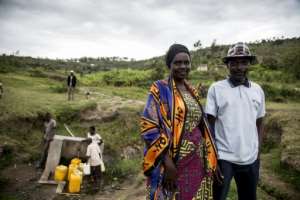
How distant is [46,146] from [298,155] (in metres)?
5.22

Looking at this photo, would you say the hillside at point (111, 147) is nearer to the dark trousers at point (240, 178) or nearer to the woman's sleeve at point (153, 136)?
the dark trousers at point (240, 178)

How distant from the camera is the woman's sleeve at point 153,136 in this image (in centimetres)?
183

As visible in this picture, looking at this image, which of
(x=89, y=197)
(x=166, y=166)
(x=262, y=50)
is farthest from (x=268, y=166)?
(x=262, y=50)

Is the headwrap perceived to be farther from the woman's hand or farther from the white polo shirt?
the woman's hand

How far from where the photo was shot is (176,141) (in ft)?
6.19

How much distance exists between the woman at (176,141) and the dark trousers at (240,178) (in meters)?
0.13

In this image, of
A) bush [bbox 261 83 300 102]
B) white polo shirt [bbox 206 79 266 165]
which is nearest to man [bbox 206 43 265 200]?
white polo shirt [bbox 206 79 266 165]

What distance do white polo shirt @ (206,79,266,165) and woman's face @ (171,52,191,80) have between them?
334 millimetres

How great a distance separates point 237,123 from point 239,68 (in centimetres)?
45

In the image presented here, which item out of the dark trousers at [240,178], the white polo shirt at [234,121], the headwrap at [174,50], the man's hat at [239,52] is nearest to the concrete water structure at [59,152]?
the dark trousers at [240,178]

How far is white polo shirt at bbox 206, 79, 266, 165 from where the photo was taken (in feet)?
7.06

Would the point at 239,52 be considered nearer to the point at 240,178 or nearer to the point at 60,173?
the point at 240,178

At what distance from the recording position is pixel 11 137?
7.47 m

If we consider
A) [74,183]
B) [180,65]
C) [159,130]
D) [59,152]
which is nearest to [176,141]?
[159,130]
